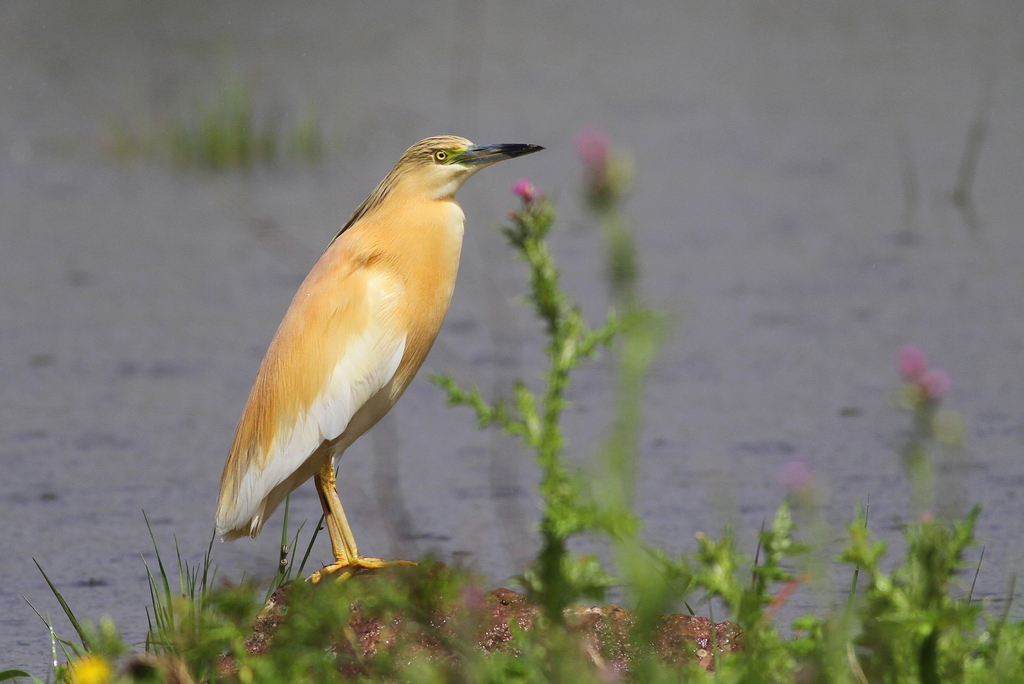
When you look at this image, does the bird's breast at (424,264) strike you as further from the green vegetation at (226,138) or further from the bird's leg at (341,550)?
the green vegetation at (226,138)

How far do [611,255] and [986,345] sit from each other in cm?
419

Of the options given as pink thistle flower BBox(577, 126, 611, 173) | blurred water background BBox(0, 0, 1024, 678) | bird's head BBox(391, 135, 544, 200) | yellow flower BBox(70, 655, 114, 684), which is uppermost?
pink thistle flower BBox(577, 126, 611, 173)

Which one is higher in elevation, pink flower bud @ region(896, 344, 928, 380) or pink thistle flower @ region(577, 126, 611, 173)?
pink thistle flower @ region(577, 126, 611, 173)

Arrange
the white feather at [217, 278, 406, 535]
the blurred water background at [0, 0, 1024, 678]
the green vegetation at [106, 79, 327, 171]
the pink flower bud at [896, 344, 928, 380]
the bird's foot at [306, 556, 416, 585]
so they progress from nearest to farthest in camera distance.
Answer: the pink flower bud at [896, 344, 928, 380] < the bird's foot at [306, 556, 416, 585] < the white feather at [217, 278, 406, 535] < the blurred water background at [0, 0, 1024, 678] < the green vegetation at [106, 79, 327, 171]

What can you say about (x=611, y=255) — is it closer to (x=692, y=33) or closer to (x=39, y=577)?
(x=39, y=577)

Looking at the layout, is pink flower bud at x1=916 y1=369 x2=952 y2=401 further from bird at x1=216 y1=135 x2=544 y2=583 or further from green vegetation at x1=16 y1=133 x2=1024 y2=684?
bird at x1=216 y1=135 x2=544 y2=583

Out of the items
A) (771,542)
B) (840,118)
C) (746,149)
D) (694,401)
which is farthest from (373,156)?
(771,542)

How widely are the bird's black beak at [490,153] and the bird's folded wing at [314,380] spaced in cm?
32

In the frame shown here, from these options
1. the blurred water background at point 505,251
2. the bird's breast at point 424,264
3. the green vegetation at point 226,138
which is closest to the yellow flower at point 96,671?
the blurred water background at point 505,251

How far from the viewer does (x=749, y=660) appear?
2105mm

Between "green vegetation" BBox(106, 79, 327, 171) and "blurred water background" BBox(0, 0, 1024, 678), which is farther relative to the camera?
"green vegetation" BBox(106, 79, 327, 171)

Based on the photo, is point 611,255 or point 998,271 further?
point 998,271

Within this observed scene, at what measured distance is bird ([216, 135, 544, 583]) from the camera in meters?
3.19

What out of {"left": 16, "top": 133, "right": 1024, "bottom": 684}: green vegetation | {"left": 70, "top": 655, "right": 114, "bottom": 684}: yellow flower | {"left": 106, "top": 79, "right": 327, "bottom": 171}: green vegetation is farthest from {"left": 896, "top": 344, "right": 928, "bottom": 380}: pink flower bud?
{"left": 106, "top": 79, "right": 327, "bottom": 171}: green vegetation
